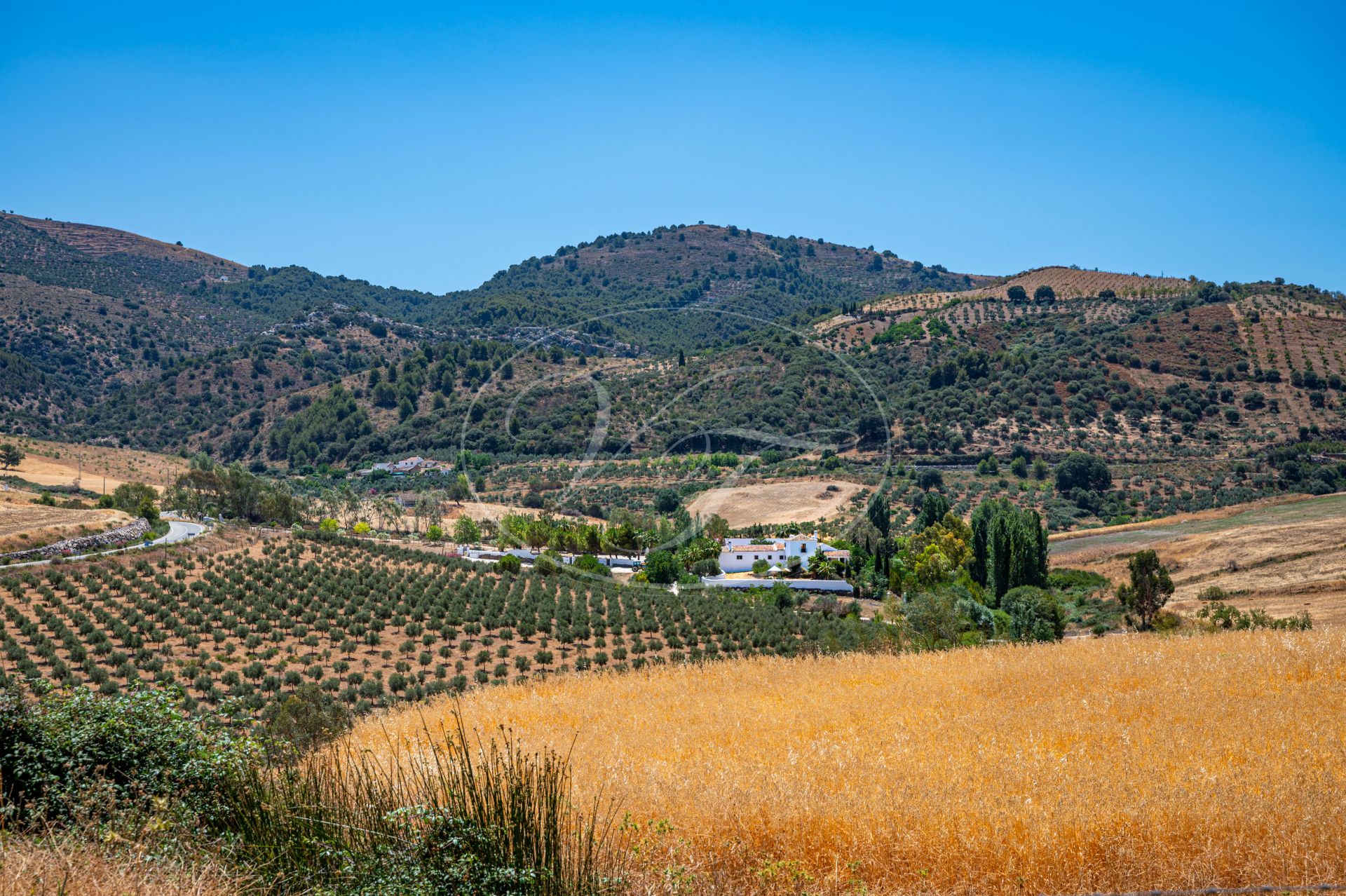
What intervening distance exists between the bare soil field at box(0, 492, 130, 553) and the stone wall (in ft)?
1.44

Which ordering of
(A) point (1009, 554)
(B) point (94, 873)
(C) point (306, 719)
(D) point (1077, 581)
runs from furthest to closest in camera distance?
(D) point (1077, 581)
(A) point (1009, 554)
(C) point (306, 719)
(B) point (94, 873)

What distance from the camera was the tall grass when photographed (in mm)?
8609

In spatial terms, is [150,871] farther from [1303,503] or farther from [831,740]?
[1303,503]

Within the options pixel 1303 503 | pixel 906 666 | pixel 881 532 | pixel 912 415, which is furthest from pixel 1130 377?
pixel 906 666

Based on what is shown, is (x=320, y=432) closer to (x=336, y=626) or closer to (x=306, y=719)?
(x=336, y=626)

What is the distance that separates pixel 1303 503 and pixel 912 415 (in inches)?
1617

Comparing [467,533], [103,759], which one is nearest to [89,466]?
[467,533]

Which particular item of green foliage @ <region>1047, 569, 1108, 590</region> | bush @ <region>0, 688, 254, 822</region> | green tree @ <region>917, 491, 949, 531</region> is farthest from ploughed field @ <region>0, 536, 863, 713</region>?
green tree @ <region>917, 491, 949, 531</region>

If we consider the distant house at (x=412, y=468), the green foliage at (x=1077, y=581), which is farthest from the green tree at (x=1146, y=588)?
the distant house at (x=412, y=468)

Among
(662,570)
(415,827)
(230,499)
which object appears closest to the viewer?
(415,827)

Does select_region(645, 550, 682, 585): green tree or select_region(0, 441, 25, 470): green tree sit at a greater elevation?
select_region(0, 441, 25, 470): green tree

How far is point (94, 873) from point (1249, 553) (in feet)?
190

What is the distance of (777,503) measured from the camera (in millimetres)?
82312

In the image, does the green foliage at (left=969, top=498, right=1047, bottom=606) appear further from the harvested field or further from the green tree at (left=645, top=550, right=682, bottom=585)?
the harvested field
